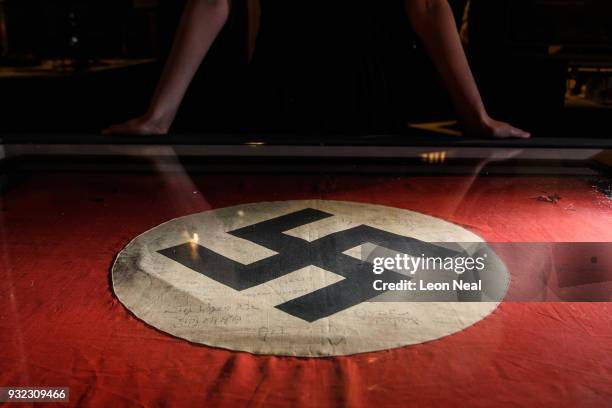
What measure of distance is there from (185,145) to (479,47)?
12.1 feet

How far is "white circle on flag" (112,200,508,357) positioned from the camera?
2.18 feet

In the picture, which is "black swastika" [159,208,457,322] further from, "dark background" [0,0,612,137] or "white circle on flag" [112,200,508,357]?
"dark background" [0,0,612,137]

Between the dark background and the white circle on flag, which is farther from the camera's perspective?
the dark background

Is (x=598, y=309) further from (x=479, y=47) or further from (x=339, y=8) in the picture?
(x=479, y=47)

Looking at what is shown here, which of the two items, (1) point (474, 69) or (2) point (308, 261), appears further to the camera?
(1) point (474, 69)

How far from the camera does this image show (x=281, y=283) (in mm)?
802

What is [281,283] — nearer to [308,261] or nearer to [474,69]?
[308,261]

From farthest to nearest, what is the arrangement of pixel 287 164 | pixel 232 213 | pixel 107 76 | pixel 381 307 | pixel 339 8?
pixel 107 76 → pixel 339 8 → pixel 287 164 → pixel 232 213 → pixel 381 307

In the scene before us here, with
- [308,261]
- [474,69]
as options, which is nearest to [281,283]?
[308,261]

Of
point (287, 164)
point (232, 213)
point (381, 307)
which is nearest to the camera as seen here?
point (381, 307)

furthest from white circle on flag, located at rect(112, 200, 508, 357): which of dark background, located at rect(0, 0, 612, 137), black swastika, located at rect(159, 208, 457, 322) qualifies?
dark background, located at rect(0, 0, 612, 137)

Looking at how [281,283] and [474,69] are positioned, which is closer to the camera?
[281,283]

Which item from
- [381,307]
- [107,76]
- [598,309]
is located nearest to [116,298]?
[381,307]

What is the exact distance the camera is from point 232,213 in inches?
44.0
